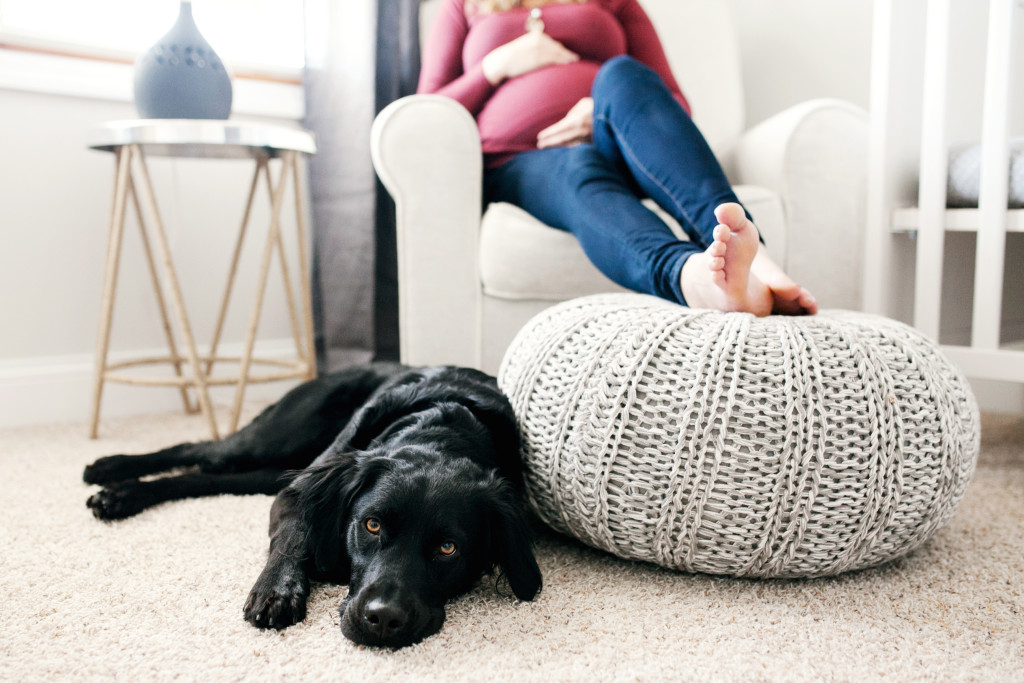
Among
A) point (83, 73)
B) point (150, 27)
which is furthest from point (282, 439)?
point (150, 27)

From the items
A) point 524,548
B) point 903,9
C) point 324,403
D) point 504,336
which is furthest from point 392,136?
point 903,9

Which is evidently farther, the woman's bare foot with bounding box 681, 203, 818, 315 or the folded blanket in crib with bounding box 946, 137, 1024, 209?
the folded blanket in crib with bounding box 946, 137, 1024, 209

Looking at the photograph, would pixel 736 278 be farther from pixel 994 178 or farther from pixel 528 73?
pixel 528 73

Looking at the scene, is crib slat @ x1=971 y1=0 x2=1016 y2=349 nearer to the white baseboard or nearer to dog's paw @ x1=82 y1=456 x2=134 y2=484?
dog's paw @ x1=82 y1=456 x2=134 y2=484

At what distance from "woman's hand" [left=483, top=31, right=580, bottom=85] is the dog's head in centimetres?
128

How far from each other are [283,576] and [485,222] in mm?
1028

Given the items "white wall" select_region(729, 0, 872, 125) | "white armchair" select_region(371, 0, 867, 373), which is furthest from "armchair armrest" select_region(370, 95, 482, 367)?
"white wall" select_region(729, 0, 872, 125)

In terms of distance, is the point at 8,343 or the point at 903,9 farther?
the point at 8,343

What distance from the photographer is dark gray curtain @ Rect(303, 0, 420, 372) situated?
91.5 inches

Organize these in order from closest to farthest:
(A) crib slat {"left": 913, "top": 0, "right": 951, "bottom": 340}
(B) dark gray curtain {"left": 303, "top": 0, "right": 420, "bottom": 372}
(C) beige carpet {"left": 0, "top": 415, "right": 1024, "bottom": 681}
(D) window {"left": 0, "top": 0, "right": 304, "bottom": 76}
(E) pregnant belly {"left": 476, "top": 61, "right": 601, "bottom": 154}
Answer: (C) beige carpet {"left": 0, "top": 415, "right": 1024, "bottom": 681} → (A) crib slat {"left": 913, "top": 0, "right": 951, "bottom": 340} → (E) pregnant belly {"left": 476, "top": 61, "right": 601, "bottom": 154} → (D) window {"left": 0, "top": 0, "right": 304, "bottom": 76} → (B) dark gray curtain {"left": 303, "top": 0, "right": 420, "bottom": 372}

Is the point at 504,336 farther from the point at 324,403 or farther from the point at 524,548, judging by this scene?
the point at 524,548

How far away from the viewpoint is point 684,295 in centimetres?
126

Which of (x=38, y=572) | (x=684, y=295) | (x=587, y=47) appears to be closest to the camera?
(x=38, y=572)

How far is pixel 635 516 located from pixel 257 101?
2.04 m
